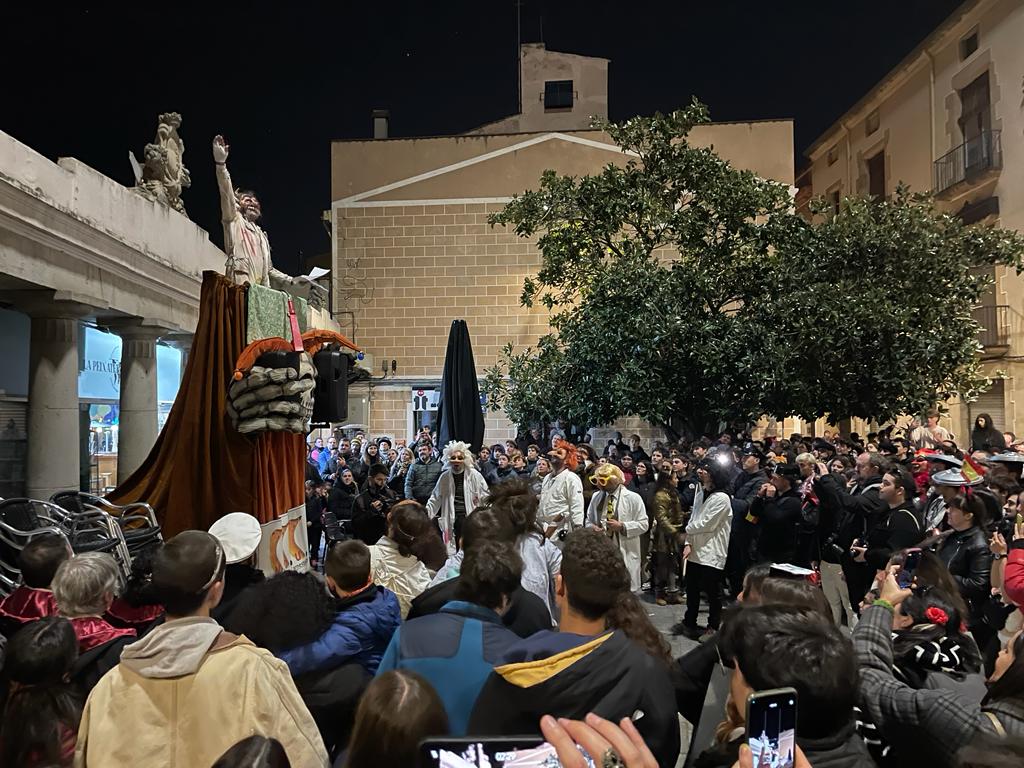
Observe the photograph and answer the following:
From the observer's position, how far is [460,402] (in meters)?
9.55

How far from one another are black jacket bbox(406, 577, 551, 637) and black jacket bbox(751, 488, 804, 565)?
421 centimetres

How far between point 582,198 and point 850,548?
391 inches

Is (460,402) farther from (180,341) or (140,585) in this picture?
(140,585)

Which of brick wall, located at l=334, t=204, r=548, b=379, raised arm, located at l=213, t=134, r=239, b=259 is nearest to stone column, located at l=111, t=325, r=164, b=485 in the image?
raised arm, located at l=213, t=134, r=239, b=259

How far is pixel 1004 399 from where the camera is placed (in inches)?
790

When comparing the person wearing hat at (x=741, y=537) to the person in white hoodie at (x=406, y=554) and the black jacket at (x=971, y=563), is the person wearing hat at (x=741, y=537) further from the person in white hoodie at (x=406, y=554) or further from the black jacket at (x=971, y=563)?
the person in white hoodie at (x=406, y=554)

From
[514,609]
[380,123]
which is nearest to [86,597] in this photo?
[514,609]

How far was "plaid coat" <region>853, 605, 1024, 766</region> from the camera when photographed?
1912mm

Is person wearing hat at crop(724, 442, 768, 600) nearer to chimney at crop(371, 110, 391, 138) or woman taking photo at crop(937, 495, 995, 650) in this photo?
woman taking photo at crop(937, 495, 995, 650)

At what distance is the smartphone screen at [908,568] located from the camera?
3105 millimetres

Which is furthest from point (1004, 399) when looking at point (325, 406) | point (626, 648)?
point (626, 648)

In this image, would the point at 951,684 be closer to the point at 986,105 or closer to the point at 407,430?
the point at 407,430

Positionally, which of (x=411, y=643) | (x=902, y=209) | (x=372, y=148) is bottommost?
(x=411, y=643)

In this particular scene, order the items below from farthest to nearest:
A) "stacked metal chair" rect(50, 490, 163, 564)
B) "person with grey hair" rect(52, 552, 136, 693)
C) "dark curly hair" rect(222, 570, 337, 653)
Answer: "stacked metal chair" rect(50, 490, 163, 564) < "person with grey hair" rect(52, 552, 136, 693) < "dark curly hair" rect(222, 570, 337, 653)
